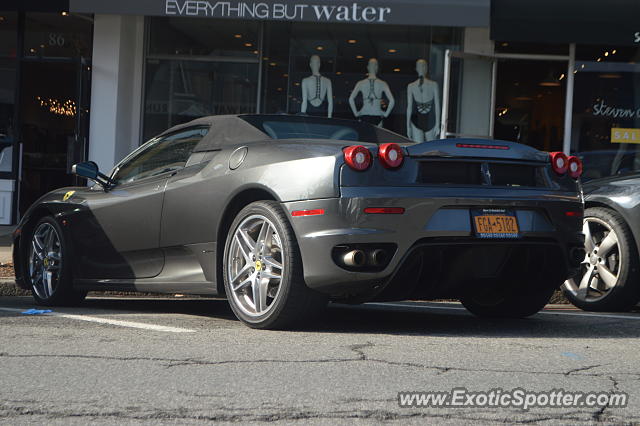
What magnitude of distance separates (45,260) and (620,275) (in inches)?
163

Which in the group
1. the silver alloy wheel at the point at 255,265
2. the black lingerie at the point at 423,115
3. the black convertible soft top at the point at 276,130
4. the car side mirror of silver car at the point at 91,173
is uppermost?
the black lingerie at the point at 423,115

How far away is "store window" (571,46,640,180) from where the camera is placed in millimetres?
13844

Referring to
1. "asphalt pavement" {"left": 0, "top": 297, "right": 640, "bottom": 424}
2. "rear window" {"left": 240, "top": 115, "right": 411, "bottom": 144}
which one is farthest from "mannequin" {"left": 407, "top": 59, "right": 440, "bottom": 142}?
"asphalt pavement" {"left": 0, "top": 297, "right": 640, "bottom": 424}

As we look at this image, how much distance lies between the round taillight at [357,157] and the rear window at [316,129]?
3.30 ft

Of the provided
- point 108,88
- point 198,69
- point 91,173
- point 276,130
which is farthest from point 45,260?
point 198,69

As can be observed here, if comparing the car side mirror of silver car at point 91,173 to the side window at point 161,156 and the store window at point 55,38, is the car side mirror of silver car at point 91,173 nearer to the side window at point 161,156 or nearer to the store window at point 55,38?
the side window at point 161,156

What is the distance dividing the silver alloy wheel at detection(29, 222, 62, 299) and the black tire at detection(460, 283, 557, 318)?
9.76ft

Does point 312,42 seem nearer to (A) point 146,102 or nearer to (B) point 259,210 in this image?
(A) point 146,102

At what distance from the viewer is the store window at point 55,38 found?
14.6 metres

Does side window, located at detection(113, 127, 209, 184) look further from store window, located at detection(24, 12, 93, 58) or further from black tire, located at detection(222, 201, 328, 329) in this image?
store window, located at detection(24, 12, 93, 58)

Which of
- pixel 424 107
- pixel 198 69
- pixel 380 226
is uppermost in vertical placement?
pixel 198 69

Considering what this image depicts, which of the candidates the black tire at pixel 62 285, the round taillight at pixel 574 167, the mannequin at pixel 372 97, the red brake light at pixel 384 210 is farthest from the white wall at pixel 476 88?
the red brake light at pixel 384 210

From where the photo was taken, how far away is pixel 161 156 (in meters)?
6.61

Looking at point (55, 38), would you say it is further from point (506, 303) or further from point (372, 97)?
point (506, 303)
